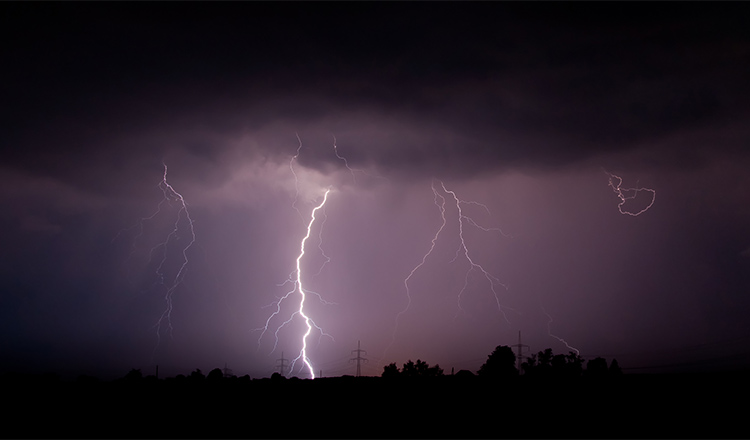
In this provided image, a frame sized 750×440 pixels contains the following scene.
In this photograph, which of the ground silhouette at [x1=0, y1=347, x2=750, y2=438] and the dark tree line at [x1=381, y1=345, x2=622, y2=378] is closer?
the ground silhouette at [x1=0, y1=347, x2=750, y2=438]

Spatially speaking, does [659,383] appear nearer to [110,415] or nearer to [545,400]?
[545,400]

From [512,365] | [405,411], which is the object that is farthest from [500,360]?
[405,411]

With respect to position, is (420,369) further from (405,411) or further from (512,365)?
(405,411)

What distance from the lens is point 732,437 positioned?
11.6 meters

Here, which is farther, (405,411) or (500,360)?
(500,360)

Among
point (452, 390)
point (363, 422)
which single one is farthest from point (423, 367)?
point (363, 422)

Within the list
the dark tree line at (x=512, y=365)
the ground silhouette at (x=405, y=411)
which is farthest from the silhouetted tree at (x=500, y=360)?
the ground silhouette at (x=405, y=411)

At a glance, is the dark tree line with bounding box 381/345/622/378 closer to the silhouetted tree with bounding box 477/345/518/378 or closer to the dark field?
the silhouetted tree with bounding box 477/345/518/378

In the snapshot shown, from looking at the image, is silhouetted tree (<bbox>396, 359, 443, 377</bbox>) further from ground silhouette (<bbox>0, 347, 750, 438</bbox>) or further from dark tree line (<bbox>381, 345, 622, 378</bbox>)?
ground silhouette (<bbox>0, 347, 750, 438</bbox>)

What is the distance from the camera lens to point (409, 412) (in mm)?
15523

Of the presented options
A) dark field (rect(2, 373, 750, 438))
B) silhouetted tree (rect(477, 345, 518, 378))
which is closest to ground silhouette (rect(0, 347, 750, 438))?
dark field (rect(2, 373, 750, 438))

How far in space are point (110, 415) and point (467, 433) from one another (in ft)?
34.0

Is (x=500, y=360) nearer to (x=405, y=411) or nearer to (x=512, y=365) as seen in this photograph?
(x=512, y=365)

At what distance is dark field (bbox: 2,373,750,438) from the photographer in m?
13.2
